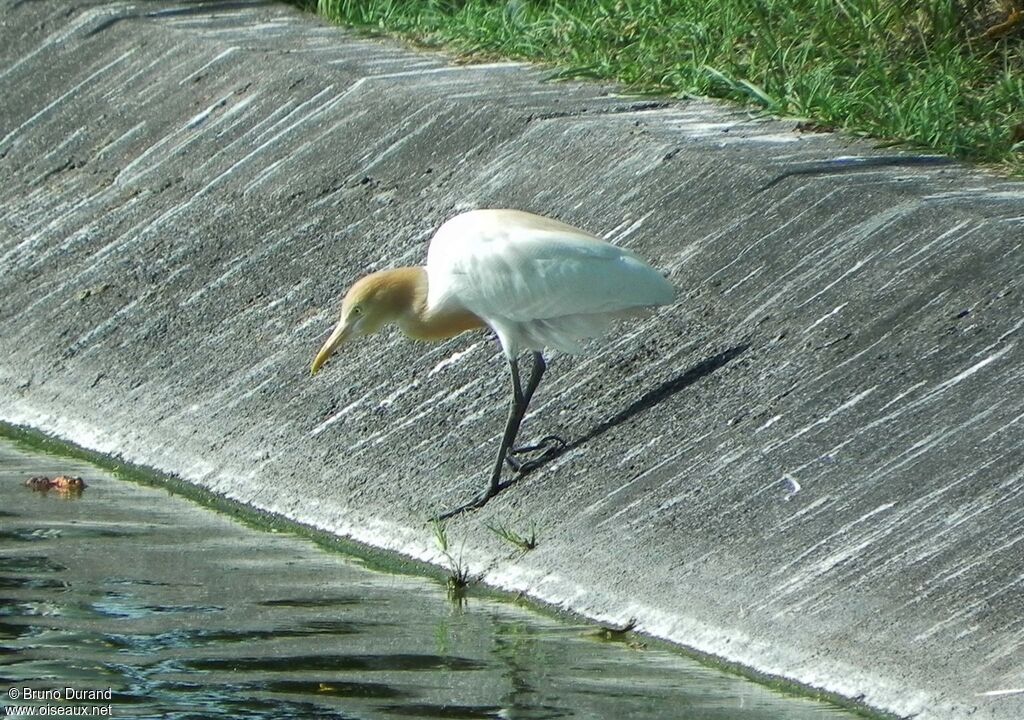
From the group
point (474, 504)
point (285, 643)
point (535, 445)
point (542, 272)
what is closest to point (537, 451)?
point (535, 445)

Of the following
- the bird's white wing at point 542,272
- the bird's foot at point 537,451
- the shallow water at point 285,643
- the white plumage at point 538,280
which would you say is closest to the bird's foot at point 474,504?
the bird's foot at point 537,451

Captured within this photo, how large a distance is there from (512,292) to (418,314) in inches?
17.9

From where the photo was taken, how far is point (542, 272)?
622cm

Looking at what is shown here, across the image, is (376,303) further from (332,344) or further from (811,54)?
(811,54)

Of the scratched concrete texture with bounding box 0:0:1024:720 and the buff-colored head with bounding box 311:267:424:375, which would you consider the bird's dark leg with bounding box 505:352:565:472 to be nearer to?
the scratched concrete texture with bounding box 0:0:1024:720

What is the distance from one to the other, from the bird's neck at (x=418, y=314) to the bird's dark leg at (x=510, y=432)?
0.80ft

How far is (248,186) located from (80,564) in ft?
11.5

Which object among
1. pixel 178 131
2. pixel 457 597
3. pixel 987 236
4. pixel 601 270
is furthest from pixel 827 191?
pixel 178 131

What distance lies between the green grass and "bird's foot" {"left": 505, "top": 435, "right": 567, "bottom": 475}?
230 cm

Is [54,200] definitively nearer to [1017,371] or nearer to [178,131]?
[178,131]

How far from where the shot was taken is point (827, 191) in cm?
698

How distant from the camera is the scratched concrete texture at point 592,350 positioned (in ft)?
17.2

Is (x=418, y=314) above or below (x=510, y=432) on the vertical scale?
above

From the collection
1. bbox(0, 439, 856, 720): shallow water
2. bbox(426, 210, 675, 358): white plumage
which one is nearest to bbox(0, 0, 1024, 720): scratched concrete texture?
bbox(0, 439, 856, 720): shallow water
